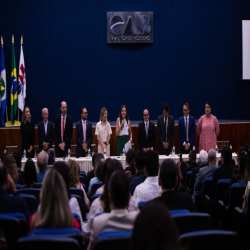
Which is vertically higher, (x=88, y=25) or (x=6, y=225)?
(x=88, y=25)

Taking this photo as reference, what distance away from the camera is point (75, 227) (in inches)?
108

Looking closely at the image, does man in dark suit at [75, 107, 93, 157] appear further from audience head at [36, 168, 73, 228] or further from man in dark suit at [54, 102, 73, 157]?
audience head at [36, 168, 73, 228]

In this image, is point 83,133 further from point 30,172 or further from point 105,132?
point 30,172

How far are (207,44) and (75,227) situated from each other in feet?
33.6

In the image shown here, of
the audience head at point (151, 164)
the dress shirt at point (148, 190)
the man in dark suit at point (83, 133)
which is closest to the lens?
the dress shirt at point (148, 190)

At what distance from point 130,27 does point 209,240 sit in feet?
33.7

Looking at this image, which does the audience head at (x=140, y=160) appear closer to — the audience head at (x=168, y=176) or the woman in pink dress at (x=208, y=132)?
the audience head at (x=168, y=176)

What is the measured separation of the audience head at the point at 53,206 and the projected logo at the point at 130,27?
9768 mm

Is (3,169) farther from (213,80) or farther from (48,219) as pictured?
(213,80)

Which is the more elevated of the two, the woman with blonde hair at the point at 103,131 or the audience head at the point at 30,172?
the woman with blonde hair at the point at 103,131

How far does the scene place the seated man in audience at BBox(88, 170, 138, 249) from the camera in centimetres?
248

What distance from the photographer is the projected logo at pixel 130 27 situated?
11.8 m

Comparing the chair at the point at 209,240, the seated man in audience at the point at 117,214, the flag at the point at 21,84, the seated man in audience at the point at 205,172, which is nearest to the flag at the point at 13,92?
the flag at the point at 21,84

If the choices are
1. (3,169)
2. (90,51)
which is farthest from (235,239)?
(90,51)
